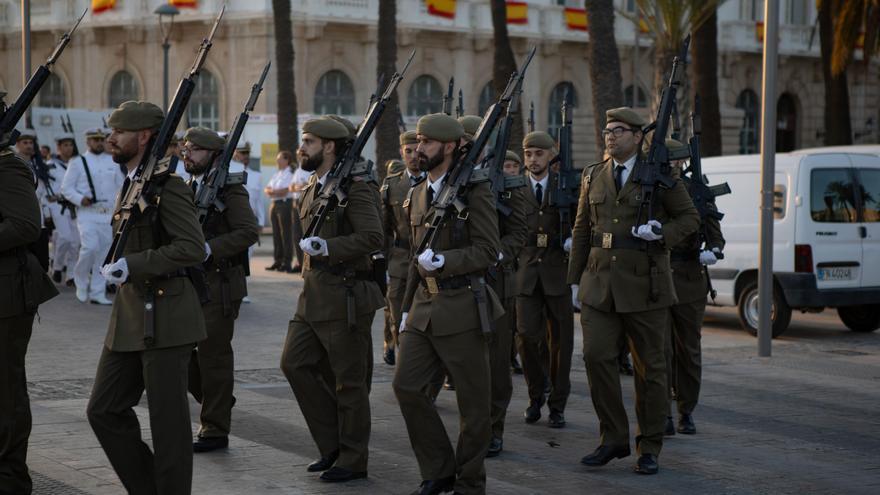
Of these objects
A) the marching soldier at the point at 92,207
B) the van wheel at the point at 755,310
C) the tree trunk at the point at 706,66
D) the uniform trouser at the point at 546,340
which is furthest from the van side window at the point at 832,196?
the tree trunk at the point at 706,66

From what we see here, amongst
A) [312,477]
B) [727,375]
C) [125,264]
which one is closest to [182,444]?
[125,264]

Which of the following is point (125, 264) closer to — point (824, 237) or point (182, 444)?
point (182, 444)

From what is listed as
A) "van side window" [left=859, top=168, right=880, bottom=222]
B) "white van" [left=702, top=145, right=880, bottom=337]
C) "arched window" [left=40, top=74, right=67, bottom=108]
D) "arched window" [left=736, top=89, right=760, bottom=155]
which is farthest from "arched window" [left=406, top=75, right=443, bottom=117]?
"van side window" [left=859, top=168, right=880, bottom=222]

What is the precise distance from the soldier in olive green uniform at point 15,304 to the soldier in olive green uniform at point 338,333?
4.98 ft

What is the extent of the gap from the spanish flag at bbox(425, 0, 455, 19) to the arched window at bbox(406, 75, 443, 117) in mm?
2026

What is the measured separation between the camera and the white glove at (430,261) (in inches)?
279

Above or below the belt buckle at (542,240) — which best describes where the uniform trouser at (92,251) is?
below

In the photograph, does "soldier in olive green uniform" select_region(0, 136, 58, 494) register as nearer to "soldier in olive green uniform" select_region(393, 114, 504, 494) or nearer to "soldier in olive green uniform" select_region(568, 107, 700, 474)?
"soldier in olive green uniform" select_region(393, 114, 504, 494)

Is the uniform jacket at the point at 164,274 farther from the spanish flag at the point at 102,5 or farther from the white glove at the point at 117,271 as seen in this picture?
the spanish flag at the point at 102,5

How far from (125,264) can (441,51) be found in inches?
1514

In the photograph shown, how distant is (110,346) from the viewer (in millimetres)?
6379

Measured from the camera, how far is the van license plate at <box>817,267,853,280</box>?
14.8m

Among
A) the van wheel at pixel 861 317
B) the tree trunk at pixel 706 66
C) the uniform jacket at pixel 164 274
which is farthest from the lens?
the tree trunk at pixel 706 66

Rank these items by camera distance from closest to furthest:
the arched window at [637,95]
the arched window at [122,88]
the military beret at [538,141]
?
the military beret at [538,141], the arched window at [122,88], the arched window at [637,95]
